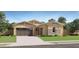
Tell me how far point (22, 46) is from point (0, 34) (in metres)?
0.49

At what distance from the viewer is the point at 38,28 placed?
11406 mm

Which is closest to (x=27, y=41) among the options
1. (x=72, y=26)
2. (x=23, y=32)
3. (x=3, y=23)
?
(x=23, y=32)

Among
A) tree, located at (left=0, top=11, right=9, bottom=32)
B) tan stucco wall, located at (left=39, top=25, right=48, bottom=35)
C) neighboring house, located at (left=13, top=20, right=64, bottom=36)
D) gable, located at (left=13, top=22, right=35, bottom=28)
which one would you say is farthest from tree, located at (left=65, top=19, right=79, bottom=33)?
tree, located at (left=0, top=11, right=9, bottom=32)

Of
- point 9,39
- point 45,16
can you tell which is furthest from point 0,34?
point 45,16

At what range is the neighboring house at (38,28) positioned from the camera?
11398 mm

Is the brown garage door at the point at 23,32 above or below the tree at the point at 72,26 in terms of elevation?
below

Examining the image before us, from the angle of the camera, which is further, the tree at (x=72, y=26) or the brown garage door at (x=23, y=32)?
the brown garage door at (x=23, y=32)

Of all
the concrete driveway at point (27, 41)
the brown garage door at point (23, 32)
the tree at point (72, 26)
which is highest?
the tree at point (72, 26)

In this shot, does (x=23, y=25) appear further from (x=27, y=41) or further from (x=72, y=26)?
(x=72, y=26)

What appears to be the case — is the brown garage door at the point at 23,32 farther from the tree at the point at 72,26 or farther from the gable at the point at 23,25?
the tree at the point at 72,26

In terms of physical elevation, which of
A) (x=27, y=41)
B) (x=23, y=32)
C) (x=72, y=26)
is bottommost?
(x=27, y=41)

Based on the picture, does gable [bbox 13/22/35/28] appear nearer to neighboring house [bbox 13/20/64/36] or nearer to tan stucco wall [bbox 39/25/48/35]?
neighboring house [bbox 13/20/64/36]

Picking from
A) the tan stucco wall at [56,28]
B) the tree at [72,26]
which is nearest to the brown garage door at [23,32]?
the tan stucco wall at [56,28]
